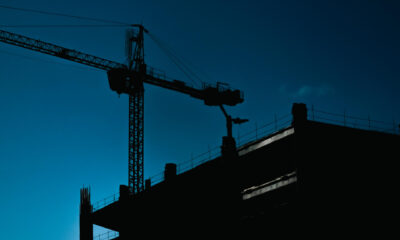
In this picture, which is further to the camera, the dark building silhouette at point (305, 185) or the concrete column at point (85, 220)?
the concrete column at point (85, 220)

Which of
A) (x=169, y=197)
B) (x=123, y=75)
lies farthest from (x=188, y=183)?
(x=123, y=75)

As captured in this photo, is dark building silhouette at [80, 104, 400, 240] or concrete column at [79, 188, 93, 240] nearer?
dark building silhouette at [80, 104, 400, 240]

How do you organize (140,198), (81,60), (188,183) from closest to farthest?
1. (188,183)
2. (140,198)
3. (81,60)

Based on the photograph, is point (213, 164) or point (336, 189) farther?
point (213, 164)

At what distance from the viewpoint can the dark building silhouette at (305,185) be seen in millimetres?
38094

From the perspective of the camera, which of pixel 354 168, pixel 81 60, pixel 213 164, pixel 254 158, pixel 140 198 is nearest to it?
pixel 354 168

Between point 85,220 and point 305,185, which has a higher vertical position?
point 85,220

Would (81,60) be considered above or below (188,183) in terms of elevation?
above

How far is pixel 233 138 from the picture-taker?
4516cm

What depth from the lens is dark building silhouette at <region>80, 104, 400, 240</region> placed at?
38094 millimetres

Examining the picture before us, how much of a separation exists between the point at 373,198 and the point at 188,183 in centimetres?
1757

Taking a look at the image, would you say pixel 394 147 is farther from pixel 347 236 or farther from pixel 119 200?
pixel 119 200

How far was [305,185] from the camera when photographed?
3772 centimetres

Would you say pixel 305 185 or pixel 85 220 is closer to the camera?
pixel 305 185
